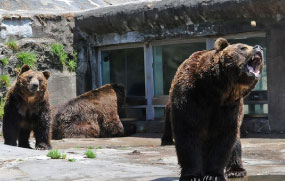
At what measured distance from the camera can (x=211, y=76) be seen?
18.1 ft

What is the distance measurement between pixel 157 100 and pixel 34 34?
3291 mm

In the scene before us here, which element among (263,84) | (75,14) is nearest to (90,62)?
(75,14)

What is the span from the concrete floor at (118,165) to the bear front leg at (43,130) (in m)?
1.10

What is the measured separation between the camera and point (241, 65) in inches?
210

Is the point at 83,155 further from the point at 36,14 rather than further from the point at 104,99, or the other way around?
the point at 36,14

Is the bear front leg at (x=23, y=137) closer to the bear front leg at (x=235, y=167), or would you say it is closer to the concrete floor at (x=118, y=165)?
the concrete floor at (x=118, y=165)

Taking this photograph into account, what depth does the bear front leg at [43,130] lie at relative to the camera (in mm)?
9633

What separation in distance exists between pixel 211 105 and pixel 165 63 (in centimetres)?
854

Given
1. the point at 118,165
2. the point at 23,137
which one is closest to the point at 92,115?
the point at 23,137

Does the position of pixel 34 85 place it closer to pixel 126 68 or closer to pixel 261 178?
pixel 261 178

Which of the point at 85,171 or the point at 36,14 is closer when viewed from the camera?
the point at 85,171

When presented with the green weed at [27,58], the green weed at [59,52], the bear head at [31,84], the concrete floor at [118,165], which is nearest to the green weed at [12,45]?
the green weed at [27,58]

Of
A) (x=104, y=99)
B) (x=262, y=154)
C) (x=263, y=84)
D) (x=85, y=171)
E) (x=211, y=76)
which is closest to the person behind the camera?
(x=211, y=76)

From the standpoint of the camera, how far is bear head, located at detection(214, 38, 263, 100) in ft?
17.3
